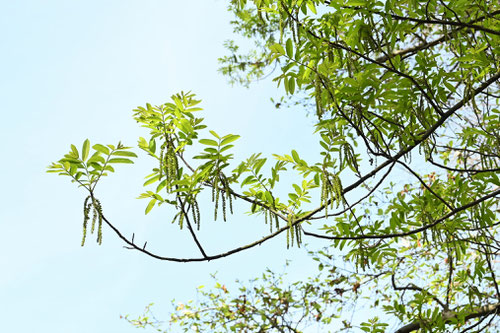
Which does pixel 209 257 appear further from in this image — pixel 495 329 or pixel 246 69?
pixel 246 69

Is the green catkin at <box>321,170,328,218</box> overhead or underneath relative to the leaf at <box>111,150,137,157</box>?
underneath

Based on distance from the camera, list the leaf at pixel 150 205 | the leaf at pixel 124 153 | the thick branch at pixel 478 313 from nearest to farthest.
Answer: the leaf at pixel 124 153
the leaf at pixel 150 205
the thick branch at pixel 478 313

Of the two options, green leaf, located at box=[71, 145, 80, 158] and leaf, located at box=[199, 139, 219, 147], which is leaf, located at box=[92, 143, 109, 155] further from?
leaf, located at box=[199, 139, 219, 147]

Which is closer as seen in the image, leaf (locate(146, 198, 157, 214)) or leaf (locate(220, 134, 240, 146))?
leaf (locate(220, 134, 240, 146))

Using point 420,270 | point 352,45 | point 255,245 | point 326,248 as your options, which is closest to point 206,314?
point 326,248

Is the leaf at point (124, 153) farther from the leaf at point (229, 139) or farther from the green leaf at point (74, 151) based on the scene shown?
the leaf at point (229, 139)

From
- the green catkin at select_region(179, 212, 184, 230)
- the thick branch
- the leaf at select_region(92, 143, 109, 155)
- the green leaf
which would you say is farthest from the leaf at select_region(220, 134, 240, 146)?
the thick branch

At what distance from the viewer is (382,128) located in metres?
3.00

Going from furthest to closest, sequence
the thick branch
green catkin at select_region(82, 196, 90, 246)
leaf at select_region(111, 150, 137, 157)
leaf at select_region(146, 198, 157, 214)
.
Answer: the thick branch, leaf at select_region(146, 198, 157, 214), leaf at select_region(111, 150, 137, 157), green catkin at select_region(82, 196, 90, 246)

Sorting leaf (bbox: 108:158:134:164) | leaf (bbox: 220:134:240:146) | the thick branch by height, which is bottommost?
the thick branch

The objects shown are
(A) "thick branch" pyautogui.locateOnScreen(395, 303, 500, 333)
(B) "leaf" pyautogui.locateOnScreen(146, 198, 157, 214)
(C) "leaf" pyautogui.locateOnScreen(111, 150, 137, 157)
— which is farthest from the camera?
(A) "thick branch" pyautogui.locateOnScreen(395, 303, 500, 333)

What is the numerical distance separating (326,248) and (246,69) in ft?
11.1

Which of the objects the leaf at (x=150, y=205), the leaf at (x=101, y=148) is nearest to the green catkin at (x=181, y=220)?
the leaf at (x=150, y=205)

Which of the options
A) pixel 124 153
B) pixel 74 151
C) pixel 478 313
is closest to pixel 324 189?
pixel 124 153
